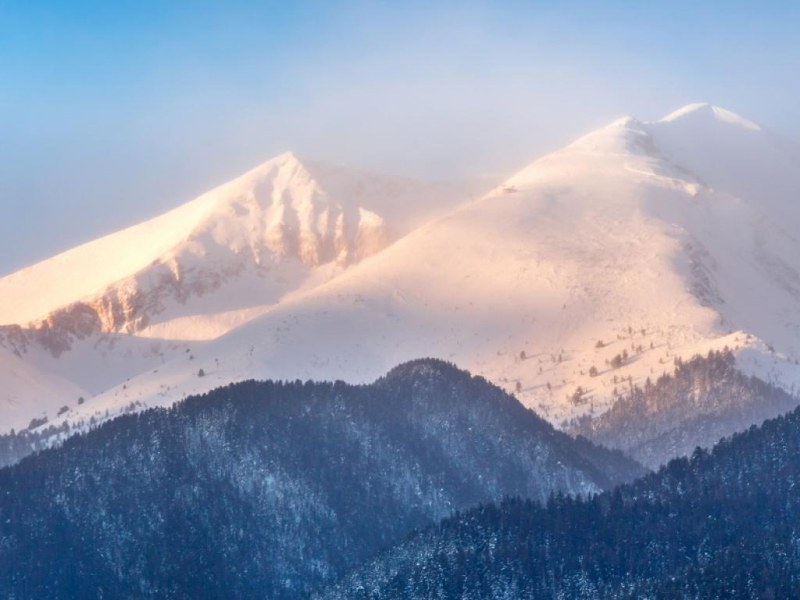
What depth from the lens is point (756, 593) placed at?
199 m

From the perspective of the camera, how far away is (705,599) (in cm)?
19975

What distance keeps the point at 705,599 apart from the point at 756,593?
16.7 feet
